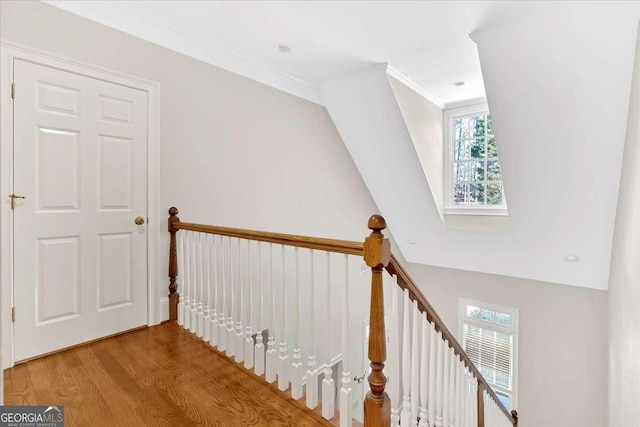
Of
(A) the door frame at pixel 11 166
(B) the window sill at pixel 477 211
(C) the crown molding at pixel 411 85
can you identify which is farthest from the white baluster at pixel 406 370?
(B) the window sill at pixel 477 211

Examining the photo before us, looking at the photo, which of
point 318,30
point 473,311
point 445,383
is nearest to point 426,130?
point 318,30

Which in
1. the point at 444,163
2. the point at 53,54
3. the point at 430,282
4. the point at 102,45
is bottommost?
the point at 430,282

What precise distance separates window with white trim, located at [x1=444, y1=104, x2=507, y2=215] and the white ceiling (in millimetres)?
1059

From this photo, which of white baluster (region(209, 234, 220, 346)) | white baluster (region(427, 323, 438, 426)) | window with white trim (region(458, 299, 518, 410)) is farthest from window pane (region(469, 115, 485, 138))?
white baluster (region(209, 234, 220, 346))

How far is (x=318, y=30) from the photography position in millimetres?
2896

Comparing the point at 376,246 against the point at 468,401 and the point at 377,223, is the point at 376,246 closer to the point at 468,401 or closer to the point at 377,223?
the point at 377,223

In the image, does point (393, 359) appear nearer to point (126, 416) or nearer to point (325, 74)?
point (126, 416)

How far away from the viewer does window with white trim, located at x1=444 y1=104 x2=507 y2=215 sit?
15.1 ft

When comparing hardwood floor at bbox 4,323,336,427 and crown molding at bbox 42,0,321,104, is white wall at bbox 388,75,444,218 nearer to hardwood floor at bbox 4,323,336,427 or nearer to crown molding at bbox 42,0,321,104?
crown molding at bbox 42,0,321,104

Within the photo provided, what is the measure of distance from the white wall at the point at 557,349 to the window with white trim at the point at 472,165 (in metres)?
1.16

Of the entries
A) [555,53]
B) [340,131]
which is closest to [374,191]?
[340,131]

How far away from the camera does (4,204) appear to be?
7.06 feet

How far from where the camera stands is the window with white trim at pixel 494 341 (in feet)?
16.0

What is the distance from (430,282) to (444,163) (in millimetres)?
1996
